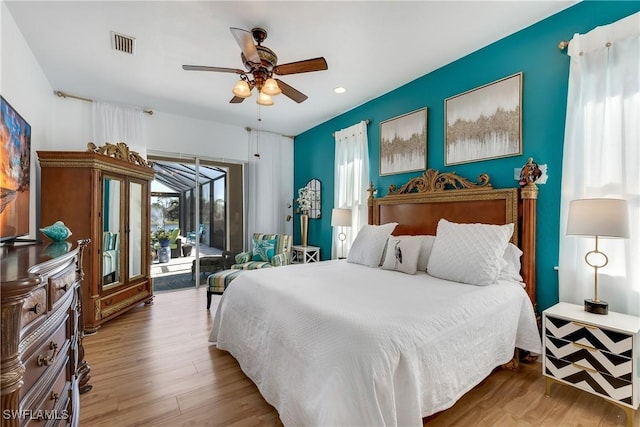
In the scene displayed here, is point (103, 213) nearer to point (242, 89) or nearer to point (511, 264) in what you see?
point (242, 89)

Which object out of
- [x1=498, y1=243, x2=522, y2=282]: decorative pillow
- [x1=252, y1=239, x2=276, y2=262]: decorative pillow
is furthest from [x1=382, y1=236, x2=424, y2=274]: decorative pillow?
[x1=252, y1=239, x2=276, y2=262]: decorative pillow

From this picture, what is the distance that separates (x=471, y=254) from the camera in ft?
7.52

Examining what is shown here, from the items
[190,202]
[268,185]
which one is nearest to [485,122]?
[268,185]

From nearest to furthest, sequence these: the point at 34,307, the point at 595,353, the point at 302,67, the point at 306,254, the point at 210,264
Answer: the point at 34,307 < the point at 595,353 < the point at 302,67 < the point at 306,254 < the point at 210,264

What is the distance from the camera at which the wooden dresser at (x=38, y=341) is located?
74cm

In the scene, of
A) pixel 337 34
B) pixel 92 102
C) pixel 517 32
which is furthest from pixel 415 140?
pixel 92 102

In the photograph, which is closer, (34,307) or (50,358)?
(34,307)

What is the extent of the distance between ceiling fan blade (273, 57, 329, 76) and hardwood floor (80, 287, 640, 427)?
2.43m

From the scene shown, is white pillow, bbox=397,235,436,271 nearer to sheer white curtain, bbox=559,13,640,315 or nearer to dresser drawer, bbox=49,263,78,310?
sheer white curtain, bbox=559,13,640,315

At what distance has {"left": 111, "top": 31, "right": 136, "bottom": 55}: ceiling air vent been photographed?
253 cm

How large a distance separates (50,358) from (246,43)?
6.64ft

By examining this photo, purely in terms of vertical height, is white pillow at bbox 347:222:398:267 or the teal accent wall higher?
the teal accent wall

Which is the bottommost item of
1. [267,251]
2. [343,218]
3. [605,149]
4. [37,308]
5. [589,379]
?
[589,379]

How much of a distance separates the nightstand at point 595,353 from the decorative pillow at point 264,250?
3.50m
